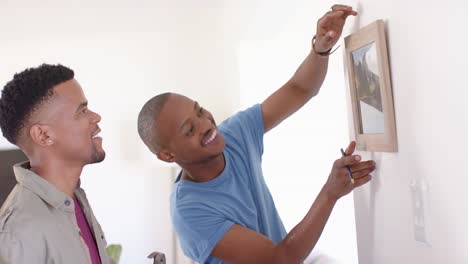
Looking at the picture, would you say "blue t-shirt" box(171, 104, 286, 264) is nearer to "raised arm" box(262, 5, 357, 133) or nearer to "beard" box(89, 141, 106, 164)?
"raised arm" box(262, 5, 357, 133)

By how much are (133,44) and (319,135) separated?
167cm

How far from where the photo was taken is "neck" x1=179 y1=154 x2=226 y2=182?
123 cm

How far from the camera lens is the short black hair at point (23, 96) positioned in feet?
3.62

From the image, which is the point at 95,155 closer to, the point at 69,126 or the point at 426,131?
the point at 69,126

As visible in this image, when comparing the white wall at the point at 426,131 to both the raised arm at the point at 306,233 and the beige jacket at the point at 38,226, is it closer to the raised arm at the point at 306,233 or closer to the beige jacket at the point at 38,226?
the raised arm at the point at 306,233

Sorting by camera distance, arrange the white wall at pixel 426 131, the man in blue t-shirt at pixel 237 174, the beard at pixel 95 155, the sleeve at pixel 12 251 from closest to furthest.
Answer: the white wall at pixel 426 131
the sleeve at pixel 12 251
the man in blue t-shirt at pixel 237 174
the beard at pixel 95 155

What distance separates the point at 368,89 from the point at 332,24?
194 millimetres

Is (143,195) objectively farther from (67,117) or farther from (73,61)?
(67,117)

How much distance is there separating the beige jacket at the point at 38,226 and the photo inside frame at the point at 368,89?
822mm

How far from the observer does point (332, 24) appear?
43.8 inches

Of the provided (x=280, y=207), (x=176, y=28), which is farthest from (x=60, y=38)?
(x=280, y=207)

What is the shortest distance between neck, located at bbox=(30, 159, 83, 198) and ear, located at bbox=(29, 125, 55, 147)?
5cm

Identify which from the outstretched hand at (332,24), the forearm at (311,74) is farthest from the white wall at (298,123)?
the outstretched hand at (332,24)

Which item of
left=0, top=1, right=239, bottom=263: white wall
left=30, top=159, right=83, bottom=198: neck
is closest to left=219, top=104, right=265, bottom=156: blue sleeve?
left=30, top=159, right=83, bottom=198: neck
